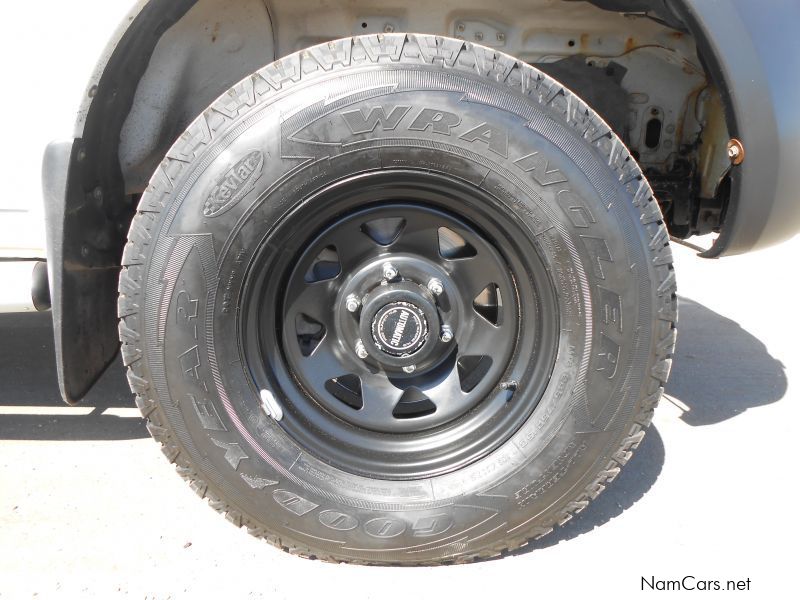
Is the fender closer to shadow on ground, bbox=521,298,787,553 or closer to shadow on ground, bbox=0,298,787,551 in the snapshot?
shadow on ground, bbox=0,298,787,551

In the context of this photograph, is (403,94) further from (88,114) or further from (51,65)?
(51,65)

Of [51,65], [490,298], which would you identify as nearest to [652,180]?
[490,298]

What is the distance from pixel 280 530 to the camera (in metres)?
2.01

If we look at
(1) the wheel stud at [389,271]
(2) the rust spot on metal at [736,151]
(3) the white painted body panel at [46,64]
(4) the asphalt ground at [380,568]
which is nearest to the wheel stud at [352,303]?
(1) the wheel stud at [389,271]

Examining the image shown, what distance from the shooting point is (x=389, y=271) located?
2.11 m

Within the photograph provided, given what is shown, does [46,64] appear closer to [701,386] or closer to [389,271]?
[389,271]

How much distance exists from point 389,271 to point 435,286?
0.15 meters

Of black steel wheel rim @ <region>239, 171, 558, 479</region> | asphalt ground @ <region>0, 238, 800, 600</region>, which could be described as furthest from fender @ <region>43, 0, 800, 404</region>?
black steel wheel rim @ <region>239, 171, 558, 479</region>

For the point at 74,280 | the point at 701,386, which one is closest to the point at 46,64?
the point at 74,280

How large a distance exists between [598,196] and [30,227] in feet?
5.61

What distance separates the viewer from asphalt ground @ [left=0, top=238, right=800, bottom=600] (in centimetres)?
202

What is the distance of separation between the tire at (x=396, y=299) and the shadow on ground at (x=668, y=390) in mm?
444

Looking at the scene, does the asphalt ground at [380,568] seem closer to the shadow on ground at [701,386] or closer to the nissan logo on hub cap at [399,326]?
the shadow on ground at [701,386]

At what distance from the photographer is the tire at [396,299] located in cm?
187
